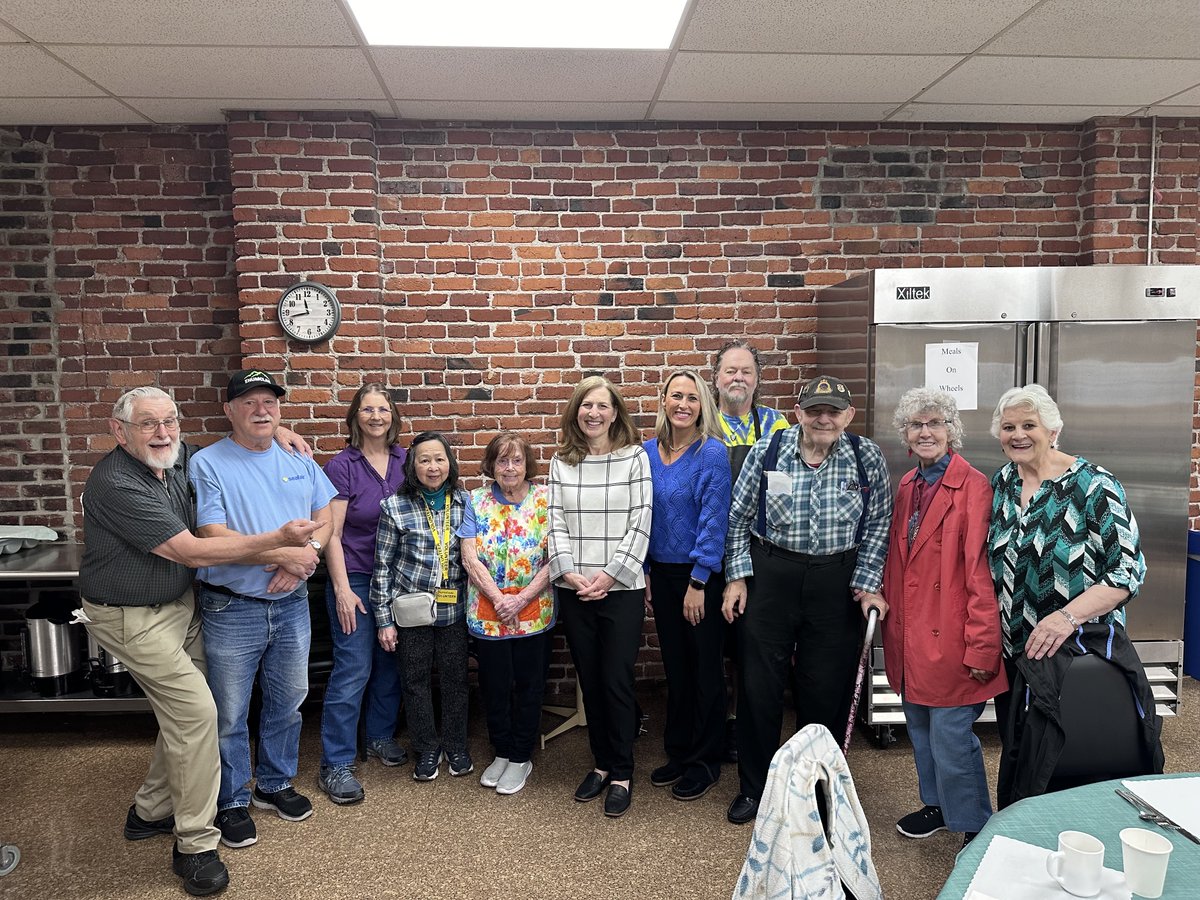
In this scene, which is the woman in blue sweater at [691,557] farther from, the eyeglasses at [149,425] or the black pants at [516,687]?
the eyeglasses at [149,425]

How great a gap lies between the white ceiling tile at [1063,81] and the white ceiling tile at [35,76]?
3.63m

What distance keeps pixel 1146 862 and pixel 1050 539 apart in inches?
48.0

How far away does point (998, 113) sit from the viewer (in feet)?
13.3

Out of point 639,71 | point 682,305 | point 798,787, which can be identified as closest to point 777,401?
point 682,305

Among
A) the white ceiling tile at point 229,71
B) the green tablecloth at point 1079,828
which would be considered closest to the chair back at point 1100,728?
the green tablecloth at point 1079,828

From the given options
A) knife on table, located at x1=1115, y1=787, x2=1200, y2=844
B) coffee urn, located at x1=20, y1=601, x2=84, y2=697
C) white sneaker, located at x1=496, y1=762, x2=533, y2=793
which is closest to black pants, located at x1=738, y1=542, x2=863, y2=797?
white sneaker, located at x1=496, y1=762, x2=533, y2=793

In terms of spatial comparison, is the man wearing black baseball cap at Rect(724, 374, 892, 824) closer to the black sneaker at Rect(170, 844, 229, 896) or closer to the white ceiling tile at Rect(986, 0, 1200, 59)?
the white ceiling tile at Rect(986, 0, 1200, 59)

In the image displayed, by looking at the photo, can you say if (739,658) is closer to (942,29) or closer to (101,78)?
(942,29)

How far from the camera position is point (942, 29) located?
3.02 metres

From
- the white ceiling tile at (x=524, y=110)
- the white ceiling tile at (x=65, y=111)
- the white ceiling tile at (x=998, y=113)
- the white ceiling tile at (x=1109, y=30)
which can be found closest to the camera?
the white ceiling tile at (x=1109, y=30)

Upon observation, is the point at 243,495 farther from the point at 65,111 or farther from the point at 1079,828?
the point at 1079,828

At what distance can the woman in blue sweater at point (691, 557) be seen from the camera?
3.10m

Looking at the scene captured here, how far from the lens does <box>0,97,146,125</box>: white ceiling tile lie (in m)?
3.71

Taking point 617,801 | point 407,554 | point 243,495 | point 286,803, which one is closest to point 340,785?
point 286,803
